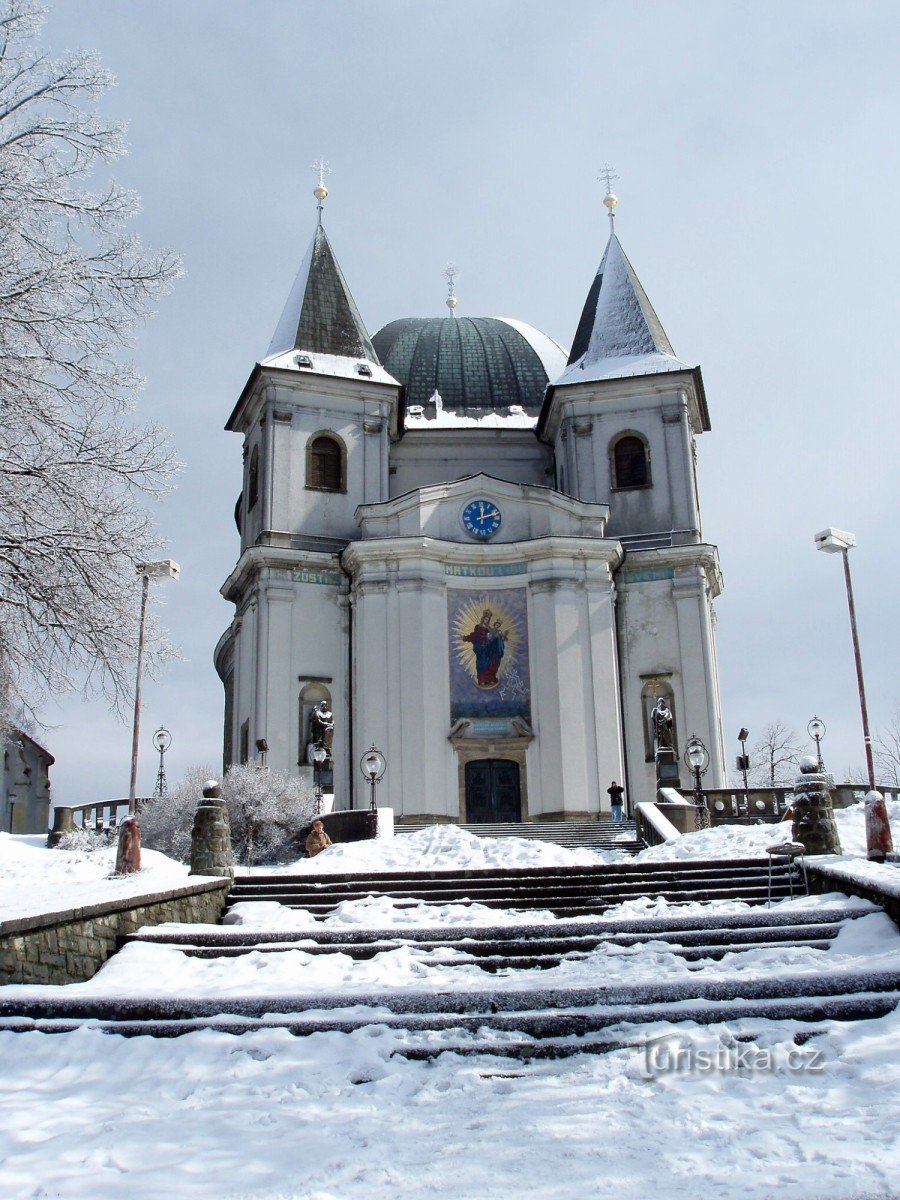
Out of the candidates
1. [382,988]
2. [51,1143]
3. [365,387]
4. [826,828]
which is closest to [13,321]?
[382,988]

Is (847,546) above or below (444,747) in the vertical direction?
above

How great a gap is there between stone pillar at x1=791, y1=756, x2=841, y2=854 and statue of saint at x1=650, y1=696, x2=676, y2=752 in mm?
15178

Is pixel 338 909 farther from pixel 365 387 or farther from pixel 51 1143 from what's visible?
pixel 365 387

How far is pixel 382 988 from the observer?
8.68 metres

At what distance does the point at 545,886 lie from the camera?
523 inches

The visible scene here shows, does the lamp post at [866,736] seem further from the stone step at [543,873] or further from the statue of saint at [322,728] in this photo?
the statue of saint at [322,728]

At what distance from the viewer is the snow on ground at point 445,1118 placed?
526 cm

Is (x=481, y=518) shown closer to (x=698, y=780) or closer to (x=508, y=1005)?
(x=698, y=780)

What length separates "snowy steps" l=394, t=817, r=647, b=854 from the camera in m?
23.0

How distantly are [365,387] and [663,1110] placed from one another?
30965 millimetres

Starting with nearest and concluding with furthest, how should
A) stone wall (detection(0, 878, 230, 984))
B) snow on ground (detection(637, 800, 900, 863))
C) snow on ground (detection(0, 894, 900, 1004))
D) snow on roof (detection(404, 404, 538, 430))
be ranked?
snow on ground (detection(0, 894, 900, 1004))
stone wall (detection(0, 878, 230, 984))
snow on ground (detection(637, 800, 900, 863))
snow on roof (detection(404, 404, 538, 430))

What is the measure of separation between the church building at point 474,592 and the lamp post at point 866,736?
983 centimetres

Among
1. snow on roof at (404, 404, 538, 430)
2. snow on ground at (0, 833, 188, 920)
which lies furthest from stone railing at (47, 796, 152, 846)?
snow on roof at (404, 404, 538, 430)

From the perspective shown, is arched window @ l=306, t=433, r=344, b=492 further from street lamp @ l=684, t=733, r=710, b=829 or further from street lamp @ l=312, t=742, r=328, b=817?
street lamp @ l=684, t=733, r=710, b=829
